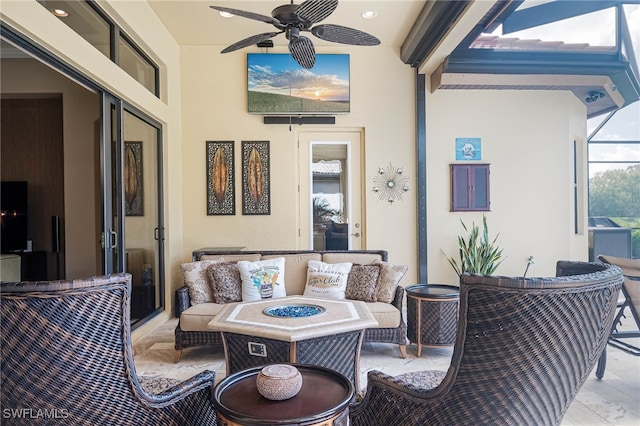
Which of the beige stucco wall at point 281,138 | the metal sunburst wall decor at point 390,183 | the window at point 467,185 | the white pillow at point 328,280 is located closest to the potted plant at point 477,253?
the window at point 467,185

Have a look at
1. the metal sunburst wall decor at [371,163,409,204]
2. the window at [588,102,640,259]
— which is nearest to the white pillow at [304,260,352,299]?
the metal sunburst wall decor at [371,163,409,204]

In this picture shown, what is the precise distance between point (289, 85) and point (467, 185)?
9.71ft

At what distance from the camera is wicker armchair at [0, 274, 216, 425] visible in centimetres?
106

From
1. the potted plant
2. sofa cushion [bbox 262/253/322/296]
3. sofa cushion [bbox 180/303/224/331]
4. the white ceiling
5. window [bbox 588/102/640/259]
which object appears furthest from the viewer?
window [bbox 588/102/640/259]

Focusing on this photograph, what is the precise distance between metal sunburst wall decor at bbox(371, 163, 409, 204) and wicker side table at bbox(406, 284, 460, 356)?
2.07m

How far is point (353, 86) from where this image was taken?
16.9 feet

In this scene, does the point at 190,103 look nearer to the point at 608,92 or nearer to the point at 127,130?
the point at 127,130

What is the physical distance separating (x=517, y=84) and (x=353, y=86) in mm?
2194

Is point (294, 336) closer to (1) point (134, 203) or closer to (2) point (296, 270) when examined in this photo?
(2) point (296, 270)

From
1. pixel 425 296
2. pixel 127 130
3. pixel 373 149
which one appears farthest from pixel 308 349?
pixel 373 149

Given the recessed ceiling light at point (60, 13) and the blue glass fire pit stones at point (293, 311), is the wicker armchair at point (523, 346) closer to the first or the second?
the blue glass fire pit stones at point (293, 311)

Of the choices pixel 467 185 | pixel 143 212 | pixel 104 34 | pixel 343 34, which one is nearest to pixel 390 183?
pixel 467 185

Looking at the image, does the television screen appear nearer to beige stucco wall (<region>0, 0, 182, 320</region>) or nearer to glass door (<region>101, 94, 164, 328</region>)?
glass door (<region>101, 94, 164, 328</region>)

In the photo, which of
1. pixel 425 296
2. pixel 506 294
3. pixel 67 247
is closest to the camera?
pixel 506 294
